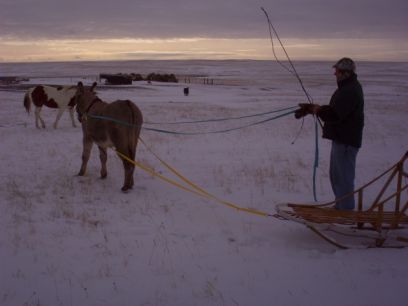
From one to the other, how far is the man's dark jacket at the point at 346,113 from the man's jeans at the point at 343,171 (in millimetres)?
106

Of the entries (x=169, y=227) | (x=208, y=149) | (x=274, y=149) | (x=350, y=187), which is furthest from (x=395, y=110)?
(x=169, y=227)

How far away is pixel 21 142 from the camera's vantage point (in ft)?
37.2

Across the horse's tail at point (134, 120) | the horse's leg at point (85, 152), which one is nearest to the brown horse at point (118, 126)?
the horse's tail at point (134, 120)

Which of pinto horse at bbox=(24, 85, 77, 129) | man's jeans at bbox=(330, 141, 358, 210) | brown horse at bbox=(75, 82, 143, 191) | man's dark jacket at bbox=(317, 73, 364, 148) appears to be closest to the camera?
man's dark jacket at bbox=(317, 73, 364, 148)

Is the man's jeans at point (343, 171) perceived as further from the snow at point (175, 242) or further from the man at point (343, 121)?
the snow at point (175, 242)

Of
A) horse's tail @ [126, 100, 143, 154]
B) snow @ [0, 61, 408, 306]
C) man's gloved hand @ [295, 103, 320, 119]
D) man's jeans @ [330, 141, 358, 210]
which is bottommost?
snow @ [0, 61, 408, 306]

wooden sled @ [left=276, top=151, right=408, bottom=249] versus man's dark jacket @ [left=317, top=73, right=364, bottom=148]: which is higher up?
man's dark jacket @ [left=317, top=73, right=364, bottom=148]

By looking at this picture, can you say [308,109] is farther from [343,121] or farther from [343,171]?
[343,171]

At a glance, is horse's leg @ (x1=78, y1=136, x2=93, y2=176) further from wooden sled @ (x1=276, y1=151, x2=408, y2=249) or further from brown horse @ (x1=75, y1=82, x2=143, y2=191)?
wooden sled @ (x1=276, y1=151, x2=408, y2=249)

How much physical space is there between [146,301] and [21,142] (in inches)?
358

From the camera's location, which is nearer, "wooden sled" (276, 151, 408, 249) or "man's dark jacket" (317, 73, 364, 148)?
"wooden sled" (276, 151, 408, 249)

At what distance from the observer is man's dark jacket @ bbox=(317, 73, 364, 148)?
4.94 m

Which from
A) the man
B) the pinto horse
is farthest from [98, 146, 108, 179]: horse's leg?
the pinto horse

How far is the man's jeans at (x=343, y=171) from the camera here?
5.25m
